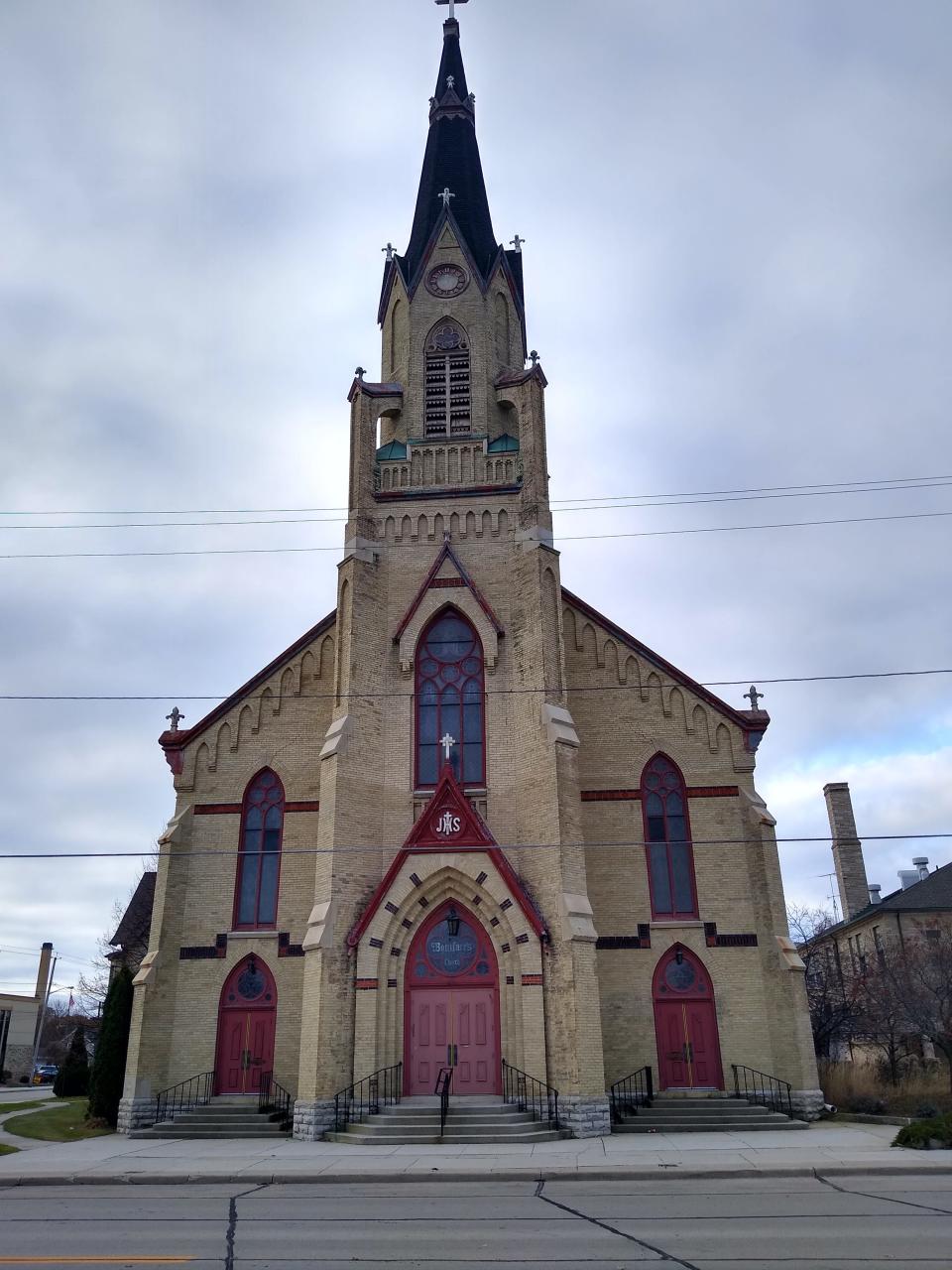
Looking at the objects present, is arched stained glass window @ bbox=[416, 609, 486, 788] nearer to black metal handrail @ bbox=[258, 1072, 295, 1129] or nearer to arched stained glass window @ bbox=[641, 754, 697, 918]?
arched stained glass window @ bbox=[641, 754, 697, 918]

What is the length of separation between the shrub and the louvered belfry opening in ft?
61.5

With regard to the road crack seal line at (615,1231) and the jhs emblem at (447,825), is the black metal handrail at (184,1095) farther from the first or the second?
the road crack seal line at (615,1231)

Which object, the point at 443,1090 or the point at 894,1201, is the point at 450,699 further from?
the point at 894,1201

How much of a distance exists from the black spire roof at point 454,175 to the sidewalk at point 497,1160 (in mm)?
22866

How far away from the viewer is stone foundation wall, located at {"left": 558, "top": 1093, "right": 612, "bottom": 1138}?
18.8 meters

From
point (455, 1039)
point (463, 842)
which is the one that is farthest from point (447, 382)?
point (455, 1039)

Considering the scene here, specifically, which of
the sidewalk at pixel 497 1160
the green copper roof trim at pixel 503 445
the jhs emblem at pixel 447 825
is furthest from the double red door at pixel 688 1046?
the green copper roof trim at pixel 503 445

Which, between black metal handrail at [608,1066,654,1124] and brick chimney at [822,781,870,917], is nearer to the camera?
black metal handrail at [608,1066,654,1124]

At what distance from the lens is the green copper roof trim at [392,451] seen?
26.8 metres

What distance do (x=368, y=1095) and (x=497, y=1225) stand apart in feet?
34.0

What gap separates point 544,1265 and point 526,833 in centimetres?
1369

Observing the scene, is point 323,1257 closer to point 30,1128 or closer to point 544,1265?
point 544,1265

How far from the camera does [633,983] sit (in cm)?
2244

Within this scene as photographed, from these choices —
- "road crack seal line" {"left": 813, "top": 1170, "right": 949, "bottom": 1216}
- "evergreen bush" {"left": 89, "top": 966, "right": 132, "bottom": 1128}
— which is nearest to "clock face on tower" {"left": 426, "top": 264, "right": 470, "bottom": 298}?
"evergreen bush" {"left": 89, "top": 966, "right": 132, "bottom": 1128}
